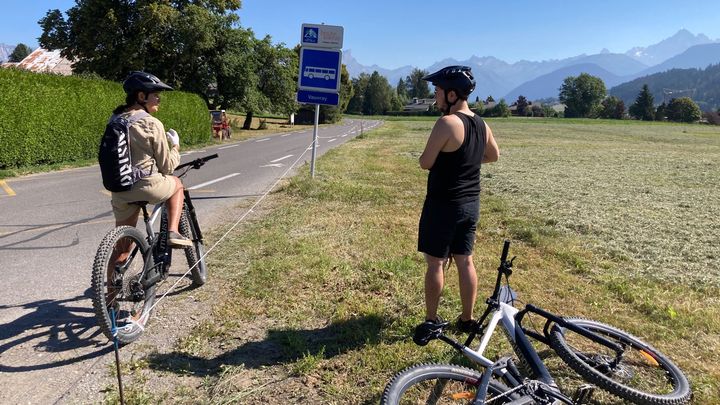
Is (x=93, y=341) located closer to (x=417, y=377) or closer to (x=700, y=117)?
(x=417, y=377)

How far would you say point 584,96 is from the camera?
465 feet

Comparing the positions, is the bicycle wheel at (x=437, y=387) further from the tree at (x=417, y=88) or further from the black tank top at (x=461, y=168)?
the tree at (x=417, y=88)

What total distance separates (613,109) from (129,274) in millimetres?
152982

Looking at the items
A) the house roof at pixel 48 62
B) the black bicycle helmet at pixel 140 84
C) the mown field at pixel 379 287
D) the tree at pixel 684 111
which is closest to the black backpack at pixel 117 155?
the black bicycle helmet at pixel 140 84

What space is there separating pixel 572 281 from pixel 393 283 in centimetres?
216

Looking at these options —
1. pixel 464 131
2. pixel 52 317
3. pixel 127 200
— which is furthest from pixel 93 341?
pixel 464 131

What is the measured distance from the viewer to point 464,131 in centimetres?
317

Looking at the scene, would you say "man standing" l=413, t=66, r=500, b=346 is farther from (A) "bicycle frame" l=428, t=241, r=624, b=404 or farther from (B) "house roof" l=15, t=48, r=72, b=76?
(B) "house roof" l=15, t=48, r=72, b=76

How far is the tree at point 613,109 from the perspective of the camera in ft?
429

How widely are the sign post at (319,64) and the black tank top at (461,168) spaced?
24.3ft

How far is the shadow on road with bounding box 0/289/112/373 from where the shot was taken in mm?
3168

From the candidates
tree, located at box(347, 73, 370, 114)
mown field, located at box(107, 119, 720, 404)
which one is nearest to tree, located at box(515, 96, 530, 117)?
tree, located at box(347, 73, 370, 114)

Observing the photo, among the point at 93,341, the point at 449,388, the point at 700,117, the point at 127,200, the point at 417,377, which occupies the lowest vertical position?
the point at 93,341

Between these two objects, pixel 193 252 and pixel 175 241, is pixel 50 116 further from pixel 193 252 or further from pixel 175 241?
pixel 175 241
